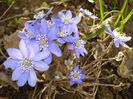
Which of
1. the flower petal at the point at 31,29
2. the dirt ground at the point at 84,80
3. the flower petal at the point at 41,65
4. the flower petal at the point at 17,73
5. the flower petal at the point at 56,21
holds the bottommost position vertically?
the dirt ground at the point at 84,80

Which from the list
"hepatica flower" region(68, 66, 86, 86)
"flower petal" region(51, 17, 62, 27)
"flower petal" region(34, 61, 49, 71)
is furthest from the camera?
"hepatica flower" region(68, 66, 86, 86)

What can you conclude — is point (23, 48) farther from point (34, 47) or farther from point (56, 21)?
point (56, 21)

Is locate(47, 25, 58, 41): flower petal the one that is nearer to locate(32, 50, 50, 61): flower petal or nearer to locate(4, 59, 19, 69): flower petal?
locate(32, 50, 50, 61): flower petal

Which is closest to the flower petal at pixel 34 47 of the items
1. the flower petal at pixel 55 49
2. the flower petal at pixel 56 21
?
the flower petal at pixel 55 49

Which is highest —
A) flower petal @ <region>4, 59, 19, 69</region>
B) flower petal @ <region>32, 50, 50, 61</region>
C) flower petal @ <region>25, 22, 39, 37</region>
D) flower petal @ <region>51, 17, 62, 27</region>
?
flower petal @ <region>25, 22, 39, 37</region>

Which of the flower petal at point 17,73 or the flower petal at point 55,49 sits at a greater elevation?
the flower petal at point 55,49

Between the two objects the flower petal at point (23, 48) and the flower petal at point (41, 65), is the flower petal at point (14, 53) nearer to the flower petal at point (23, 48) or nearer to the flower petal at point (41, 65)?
the flower petal at point (23, 48)

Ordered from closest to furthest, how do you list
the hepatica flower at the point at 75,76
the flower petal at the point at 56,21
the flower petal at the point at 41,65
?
the flower petal at the point at 41,65
the flower petal at the point at 56,21
the hepatica flower at the point at 75,76

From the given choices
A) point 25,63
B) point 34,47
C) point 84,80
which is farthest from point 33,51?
point 84,80

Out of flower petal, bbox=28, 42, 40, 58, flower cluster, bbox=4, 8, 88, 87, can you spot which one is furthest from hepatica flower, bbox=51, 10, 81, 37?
flower petal, bbox=28, 42, 40, 58

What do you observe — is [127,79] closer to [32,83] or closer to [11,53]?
[32,83]

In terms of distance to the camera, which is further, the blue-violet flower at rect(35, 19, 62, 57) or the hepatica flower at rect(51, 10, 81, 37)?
the hepatica flower at rect(51, 10, 81, 37)
